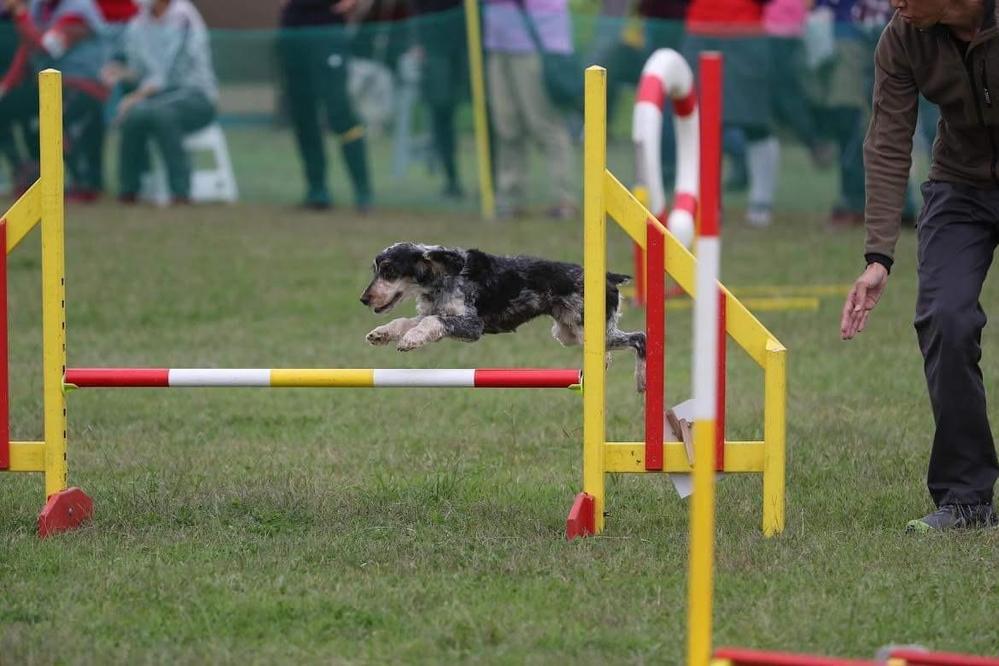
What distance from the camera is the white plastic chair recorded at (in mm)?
16531

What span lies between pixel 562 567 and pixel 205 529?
4.21ft

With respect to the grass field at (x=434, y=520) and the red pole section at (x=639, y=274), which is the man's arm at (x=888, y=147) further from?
the red pole section at (x=639, y=274)

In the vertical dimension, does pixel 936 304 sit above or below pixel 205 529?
above

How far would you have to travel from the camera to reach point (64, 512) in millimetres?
5230

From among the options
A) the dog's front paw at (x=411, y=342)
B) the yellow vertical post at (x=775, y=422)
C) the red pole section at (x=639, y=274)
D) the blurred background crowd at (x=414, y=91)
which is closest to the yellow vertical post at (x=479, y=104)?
the blurred background crowd at (x=414, y=91)

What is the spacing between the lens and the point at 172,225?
14477 millimetres

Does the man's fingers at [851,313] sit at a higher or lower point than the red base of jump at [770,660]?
higher

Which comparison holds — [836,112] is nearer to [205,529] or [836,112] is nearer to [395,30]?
[395,30]

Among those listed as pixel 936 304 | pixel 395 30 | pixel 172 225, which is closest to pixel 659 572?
pixel 936 304

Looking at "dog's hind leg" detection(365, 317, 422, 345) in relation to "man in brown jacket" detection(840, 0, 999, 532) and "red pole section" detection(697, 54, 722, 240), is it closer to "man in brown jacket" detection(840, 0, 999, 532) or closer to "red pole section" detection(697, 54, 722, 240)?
"man in brown jacket" detection(840, 0, 999, 532)

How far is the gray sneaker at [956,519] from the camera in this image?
203 inches

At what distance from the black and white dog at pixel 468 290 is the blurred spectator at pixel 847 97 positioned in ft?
31.5

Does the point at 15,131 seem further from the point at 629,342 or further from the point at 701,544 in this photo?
the point at 701,544

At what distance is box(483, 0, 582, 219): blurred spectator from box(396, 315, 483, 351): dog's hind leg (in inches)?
382
